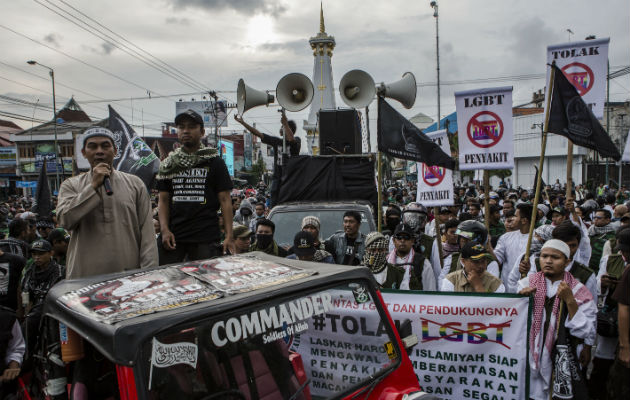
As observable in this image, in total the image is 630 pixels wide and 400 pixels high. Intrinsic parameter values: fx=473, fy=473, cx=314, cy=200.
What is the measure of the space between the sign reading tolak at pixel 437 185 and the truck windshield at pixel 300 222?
903mm

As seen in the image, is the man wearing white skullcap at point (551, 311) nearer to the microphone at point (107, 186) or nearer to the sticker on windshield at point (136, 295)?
the sticker on windshield at point (136, 295)

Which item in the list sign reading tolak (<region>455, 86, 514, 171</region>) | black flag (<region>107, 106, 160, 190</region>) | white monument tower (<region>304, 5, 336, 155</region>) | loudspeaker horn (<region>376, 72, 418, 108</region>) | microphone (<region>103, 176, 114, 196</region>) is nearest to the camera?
microphone (<region>103, 176, 114, 196</region>)

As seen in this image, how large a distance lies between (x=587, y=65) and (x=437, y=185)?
7.32 feet

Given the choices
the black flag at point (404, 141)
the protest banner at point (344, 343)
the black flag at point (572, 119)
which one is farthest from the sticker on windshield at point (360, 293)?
the black flag at point (404, 141)

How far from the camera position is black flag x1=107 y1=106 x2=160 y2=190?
802 centimetres

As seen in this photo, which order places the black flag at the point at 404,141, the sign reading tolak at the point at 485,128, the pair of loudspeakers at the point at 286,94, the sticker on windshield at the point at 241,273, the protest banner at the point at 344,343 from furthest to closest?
the pair of loudspeakers at the point at 286,94, the black flag at the point at 404,141, the sign reading tolak at the point at 485,128, the protest banner at the point at 344,343, the sticker on windshield at the point at 241,273

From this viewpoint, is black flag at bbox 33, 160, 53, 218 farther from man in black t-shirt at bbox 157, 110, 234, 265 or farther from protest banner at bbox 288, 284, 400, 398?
protest banner at bbox 288, 284, 400, 398

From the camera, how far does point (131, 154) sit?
8.10 m

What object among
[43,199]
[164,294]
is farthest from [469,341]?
[43,199]

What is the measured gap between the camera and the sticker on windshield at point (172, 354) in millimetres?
1907

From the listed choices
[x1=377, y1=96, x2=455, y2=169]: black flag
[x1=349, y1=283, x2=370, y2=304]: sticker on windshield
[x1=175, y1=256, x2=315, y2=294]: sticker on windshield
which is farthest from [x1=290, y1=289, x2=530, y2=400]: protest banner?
[x1=377, y1=96, x2=455, y2=169]: black flag

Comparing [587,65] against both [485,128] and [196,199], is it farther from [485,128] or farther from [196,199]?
[196,199]

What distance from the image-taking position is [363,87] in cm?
980

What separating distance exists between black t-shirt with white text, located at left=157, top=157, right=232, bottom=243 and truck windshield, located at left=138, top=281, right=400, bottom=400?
1.86m
